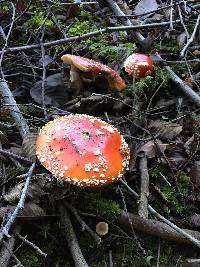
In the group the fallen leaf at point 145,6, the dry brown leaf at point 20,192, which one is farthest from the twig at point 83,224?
the fallen leaf at point 145,6

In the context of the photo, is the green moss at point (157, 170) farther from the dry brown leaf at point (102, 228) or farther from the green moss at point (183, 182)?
the dry brown leaf at point (102, 228)

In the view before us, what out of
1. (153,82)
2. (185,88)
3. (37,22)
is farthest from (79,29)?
(185,88)

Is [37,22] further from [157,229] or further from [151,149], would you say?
[157,229]

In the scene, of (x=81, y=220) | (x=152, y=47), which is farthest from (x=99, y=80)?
(x=81, y=220)

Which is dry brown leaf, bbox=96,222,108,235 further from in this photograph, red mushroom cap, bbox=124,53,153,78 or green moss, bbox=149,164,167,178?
red mushroom cap, bbox=124,53,153,78

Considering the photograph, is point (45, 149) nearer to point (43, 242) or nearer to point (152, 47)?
point (43, 242)

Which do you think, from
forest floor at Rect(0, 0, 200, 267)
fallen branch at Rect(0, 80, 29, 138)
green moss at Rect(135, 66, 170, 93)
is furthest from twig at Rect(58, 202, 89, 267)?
green moss at Rect(135, 66, 170, 93)
